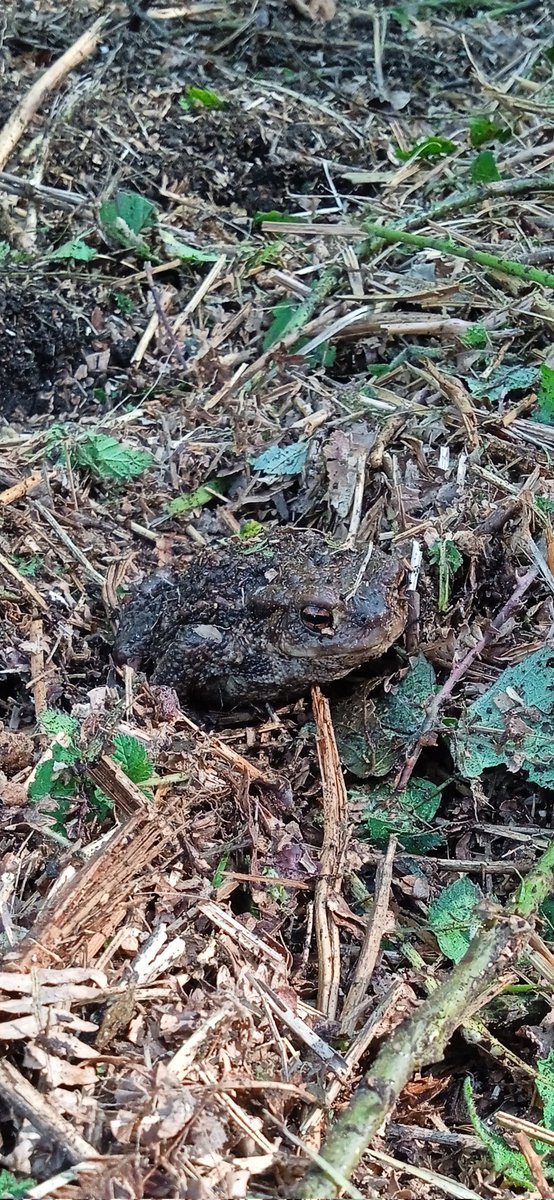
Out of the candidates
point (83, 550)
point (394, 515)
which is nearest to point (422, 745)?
point (394, 515)

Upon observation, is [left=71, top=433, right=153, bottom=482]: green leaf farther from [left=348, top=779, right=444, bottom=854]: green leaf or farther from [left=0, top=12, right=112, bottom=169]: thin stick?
[left=0, top=12, right=112, bottom=169]: thin stick

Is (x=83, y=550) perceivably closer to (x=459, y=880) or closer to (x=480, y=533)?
(x=480, y=533)

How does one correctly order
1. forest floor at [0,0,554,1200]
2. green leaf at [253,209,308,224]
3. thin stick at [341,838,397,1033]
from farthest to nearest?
green leaf at [253,209,308,224]
thin stick at [341,838,397,1033]
forest floor at [0,0,554,1200]

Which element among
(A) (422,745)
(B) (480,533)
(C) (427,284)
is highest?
(C) (427,284)

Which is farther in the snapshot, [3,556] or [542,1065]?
[3,556]

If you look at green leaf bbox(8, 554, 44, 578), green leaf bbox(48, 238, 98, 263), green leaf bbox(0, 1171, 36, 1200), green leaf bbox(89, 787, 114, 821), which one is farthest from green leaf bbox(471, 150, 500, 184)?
green leaf bbox(0, 1171, 36, 1200)
